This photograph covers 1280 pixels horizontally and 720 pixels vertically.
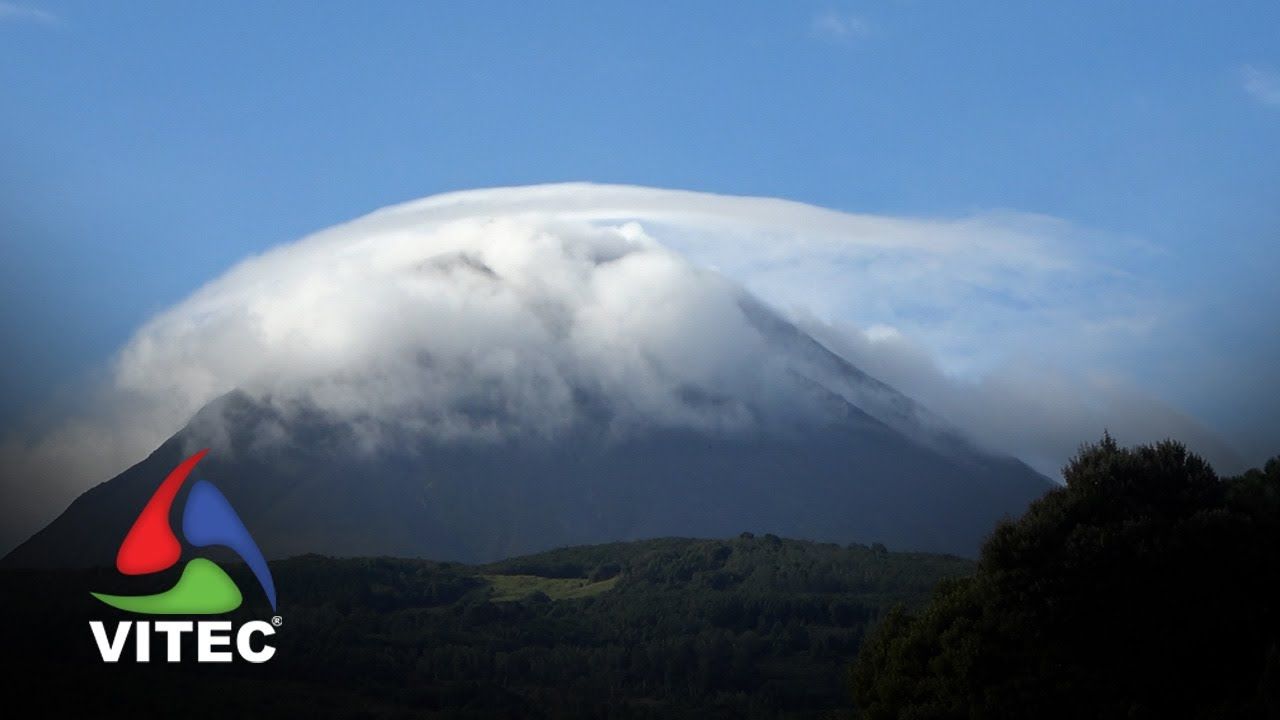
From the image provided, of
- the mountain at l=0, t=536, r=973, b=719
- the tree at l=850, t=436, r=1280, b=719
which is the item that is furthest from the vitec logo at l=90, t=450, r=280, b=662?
the tree at l=850, t=436, r=1280, b=719

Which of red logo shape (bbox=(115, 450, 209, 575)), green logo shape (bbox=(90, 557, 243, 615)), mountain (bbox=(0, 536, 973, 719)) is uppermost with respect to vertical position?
red logo shape (bbox=(115, 450, 209, 575))

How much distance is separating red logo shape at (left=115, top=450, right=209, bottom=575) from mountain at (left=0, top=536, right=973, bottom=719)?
5.95 meters

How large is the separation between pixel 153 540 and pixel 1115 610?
51898 millimetres

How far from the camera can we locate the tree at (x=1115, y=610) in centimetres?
3222

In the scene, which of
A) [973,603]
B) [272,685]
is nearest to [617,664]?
[272,685]

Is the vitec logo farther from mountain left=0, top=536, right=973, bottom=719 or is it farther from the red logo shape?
mountain left=0, top=536, right=973, bottom=719

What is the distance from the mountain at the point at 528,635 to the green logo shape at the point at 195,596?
4.30 m

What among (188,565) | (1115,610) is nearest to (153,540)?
(188,565)

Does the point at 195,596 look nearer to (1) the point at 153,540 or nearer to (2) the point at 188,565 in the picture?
(2) the point at 188,565

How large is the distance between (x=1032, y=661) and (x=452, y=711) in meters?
62.6

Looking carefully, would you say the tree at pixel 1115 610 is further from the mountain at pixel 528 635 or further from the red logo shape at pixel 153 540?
the red logo shape at pixel 153 540

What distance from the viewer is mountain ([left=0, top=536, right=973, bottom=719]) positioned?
74.2 meters

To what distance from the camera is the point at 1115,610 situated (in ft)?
109

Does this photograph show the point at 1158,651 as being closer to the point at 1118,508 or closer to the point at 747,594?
the point at 1118,508
